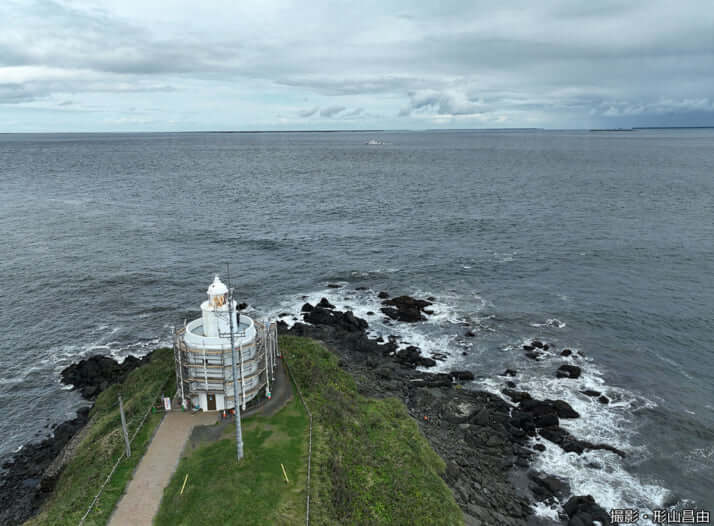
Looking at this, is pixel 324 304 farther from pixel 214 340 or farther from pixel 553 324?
pixel 214 340

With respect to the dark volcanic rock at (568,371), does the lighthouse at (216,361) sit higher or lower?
higher

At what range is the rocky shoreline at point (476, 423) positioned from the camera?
3117cm

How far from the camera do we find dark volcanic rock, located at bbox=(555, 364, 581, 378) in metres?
45.4

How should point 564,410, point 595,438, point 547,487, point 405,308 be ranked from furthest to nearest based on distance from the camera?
point 405,308
point 564,410
point 595,438
point 547,487

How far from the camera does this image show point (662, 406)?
4147cm

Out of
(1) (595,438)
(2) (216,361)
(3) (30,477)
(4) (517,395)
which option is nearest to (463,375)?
(4) (517,395)

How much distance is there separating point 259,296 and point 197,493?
39.6 metres

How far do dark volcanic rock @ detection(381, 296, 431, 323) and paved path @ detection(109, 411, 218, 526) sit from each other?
96.3ft

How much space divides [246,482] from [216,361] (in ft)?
27.2

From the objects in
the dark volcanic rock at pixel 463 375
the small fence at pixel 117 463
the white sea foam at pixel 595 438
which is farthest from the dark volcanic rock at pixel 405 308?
the small fence at pixel 117 463

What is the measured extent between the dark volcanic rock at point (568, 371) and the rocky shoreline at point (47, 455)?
3853cm

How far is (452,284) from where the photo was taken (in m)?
67.8

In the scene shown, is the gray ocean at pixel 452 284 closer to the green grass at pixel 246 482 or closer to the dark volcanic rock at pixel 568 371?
the dark volcanic rock at pixel 568 371

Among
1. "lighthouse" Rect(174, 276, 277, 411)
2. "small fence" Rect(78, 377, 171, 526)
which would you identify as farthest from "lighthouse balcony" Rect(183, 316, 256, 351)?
"small fence" Rect(78, 377, 171, 526)
